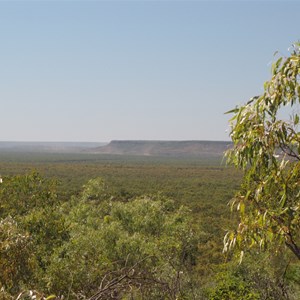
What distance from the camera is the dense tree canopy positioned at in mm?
5258

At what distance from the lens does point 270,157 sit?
5332mm

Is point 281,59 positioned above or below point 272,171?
above

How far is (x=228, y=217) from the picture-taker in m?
44.3

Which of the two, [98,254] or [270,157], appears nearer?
[270,157]

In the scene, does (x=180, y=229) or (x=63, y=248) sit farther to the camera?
(x=180, y=229)

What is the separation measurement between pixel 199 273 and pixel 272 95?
21.5 m

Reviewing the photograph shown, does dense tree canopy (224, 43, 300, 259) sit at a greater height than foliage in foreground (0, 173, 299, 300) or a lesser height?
greater

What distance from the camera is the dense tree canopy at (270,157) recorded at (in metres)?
5.26

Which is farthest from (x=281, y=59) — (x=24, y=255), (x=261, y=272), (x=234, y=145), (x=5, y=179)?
(x=261, y=272)

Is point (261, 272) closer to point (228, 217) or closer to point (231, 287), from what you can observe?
point (231, 287)

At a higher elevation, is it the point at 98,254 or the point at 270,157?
the point at 270,157

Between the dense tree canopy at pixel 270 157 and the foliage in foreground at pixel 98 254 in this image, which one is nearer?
the dense tree canopy at pixel 270 157

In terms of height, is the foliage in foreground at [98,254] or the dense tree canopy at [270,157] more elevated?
the dense tree canopy at [270,157]

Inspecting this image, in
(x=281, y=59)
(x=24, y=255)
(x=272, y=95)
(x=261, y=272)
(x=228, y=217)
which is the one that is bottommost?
(x=228, y=217)
